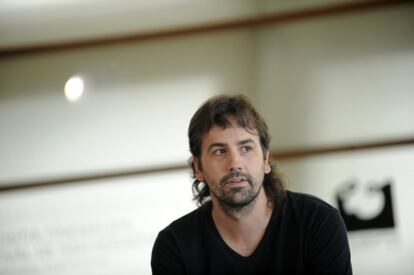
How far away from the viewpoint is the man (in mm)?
900

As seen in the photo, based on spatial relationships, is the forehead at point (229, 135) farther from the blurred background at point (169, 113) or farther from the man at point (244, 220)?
the blurred background at point (169, 113)

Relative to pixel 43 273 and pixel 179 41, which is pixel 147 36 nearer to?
pixel 179 41

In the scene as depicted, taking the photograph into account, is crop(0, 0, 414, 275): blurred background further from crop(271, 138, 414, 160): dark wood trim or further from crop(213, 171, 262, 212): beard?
crop(213, 171, 262, 212): beard

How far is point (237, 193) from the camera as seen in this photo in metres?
0.89

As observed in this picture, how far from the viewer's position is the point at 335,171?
1.45 m

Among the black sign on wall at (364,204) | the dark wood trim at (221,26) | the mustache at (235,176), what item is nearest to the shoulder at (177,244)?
the mustache at (235,176)

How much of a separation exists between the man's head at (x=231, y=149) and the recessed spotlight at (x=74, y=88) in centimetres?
70

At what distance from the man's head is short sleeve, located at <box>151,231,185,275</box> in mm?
122

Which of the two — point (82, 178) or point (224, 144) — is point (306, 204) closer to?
point (224, 144)

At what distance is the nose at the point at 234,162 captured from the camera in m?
0.88

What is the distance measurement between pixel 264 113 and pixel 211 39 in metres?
A: 0.26

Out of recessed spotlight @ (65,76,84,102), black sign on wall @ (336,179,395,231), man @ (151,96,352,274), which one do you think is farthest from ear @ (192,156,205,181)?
recessed spotlight @ (65,76,84,102)

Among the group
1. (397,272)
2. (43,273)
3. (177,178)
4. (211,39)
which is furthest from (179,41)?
(397,272)

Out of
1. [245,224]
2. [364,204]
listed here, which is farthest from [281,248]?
[364,204]
